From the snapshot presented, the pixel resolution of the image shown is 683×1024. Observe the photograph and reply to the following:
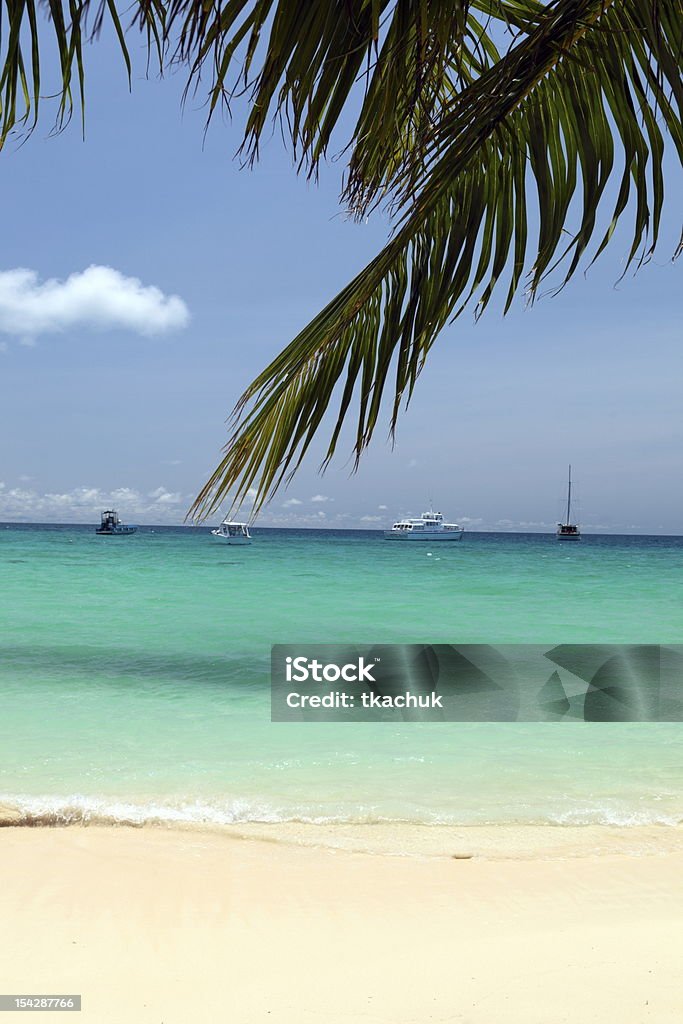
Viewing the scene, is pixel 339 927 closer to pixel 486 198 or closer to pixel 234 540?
pixel 486 198

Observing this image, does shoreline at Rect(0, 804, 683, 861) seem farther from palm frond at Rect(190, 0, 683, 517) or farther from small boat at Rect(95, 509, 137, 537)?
small boat at Rect(95, 509, 137, 537)

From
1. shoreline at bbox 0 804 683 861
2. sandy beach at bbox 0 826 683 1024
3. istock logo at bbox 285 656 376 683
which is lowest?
istock logo at bbox 285 656 376 683

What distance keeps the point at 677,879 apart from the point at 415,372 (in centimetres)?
321

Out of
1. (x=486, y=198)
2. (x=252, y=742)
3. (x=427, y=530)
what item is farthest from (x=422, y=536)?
(x=486, y=198)

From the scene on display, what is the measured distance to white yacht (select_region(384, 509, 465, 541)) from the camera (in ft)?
237

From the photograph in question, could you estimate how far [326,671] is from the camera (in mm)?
12445

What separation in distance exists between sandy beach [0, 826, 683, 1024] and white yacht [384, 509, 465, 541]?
6774 centimetres

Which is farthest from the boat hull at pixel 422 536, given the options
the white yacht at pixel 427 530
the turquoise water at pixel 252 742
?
the turquoise water at pixel 252 742

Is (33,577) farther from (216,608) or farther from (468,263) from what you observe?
(468,263)

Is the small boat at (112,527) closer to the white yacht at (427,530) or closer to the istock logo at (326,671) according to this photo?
the white yacht at (427,530)

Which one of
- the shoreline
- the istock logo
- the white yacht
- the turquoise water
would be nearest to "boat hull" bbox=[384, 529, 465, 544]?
the white yacht

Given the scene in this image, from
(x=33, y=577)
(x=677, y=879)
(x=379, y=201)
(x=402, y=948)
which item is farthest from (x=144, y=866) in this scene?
(x=33, y=577)

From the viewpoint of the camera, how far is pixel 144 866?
402cm

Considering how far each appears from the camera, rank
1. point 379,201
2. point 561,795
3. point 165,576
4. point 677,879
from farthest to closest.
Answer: point 165,576, point 561,795, point 677,879, point 379,201
